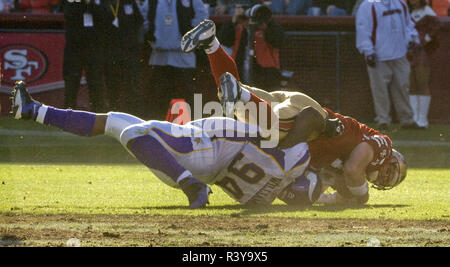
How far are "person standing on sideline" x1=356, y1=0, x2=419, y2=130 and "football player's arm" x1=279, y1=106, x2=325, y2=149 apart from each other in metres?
7.74

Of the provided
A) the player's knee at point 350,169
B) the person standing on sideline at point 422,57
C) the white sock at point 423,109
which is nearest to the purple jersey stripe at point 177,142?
the player's knee at point 350,169

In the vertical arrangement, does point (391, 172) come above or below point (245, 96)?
below

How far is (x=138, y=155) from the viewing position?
7848 mm

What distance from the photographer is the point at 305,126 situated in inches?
328

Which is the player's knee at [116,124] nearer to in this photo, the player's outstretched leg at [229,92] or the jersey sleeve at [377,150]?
the player's outstretched leg at [229,92]

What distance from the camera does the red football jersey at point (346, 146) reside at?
8.52 m

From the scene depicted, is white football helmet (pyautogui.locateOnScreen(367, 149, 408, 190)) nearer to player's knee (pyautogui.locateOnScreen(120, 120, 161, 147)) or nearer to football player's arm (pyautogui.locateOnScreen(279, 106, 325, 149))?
football player's arm (pyautogui.locateOnScreen(279, 106, 325, 149))

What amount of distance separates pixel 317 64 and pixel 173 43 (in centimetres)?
324

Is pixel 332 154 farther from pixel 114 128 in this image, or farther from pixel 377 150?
pixel 114 128

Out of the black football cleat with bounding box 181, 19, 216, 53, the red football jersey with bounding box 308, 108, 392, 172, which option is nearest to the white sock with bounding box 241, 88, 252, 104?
the red football jersey with bounding box 308, 108, 392, 172

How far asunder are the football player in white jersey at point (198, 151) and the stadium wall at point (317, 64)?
8295 mm

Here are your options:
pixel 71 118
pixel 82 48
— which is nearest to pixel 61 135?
pixel 82 48
